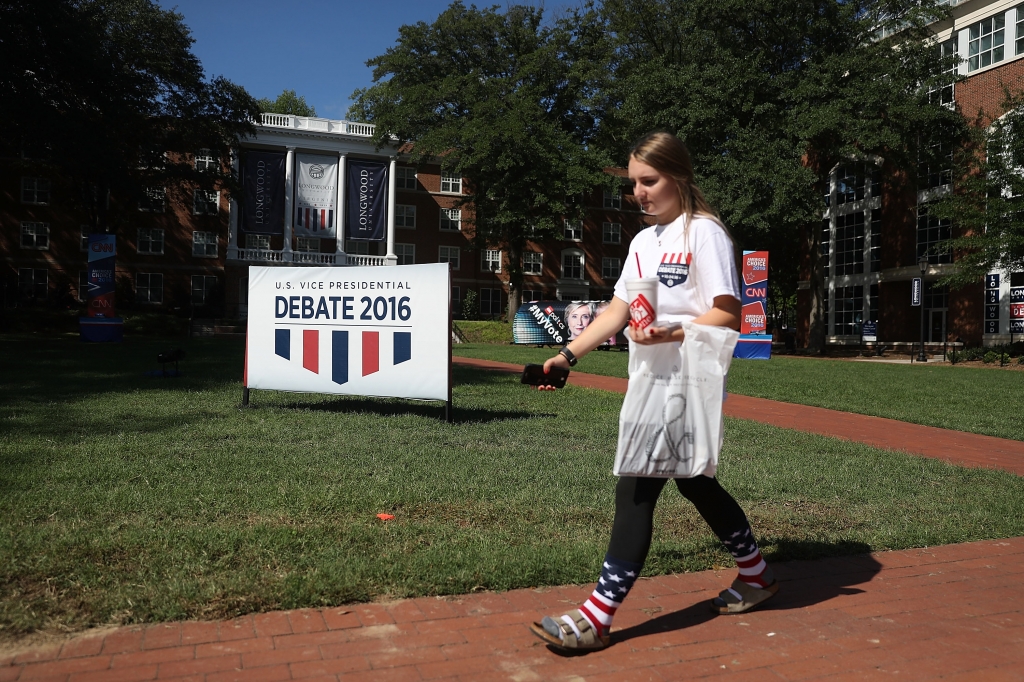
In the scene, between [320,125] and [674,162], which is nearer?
[674,162]

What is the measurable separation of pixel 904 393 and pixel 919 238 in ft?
101

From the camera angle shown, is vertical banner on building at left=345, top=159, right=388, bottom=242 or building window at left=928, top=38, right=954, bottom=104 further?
vertical banner on building at left=345, top=159, right=388, bottom=242

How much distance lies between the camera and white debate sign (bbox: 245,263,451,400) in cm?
901

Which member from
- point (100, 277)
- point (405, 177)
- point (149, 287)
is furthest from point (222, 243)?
point (100, 277)

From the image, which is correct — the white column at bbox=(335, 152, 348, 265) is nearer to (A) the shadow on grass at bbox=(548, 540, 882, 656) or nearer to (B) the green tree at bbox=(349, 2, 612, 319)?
(B) the green tree at bbox=(349, 2, 612, 319)

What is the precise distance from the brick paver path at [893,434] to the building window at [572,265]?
48633 mm

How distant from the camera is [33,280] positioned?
49250 mm

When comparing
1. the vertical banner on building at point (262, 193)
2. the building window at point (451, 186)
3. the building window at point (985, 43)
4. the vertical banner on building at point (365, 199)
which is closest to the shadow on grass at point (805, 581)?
the building window at point (985, 43)

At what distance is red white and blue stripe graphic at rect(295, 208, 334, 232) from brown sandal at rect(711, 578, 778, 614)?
45.2m

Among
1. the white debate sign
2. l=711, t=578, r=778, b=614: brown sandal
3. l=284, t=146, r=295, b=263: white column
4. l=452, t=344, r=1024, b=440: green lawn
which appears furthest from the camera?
l=284, t=146, r=295, b=263: white column

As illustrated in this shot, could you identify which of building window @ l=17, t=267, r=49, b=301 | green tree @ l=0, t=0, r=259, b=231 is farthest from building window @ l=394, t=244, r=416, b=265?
building window @ l=17, t=267, r=49, b=301

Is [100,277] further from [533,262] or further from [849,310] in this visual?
[849,310]

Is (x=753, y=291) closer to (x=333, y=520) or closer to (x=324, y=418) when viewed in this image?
Result: (x=324, y=418)

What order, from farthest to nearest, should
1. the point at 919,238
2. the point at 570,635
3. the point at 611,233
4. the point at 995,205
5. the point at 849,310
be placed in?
the point at 611,233
the point at 849,310
the point at 919,238
the point at 995,205
the point at 570,635
